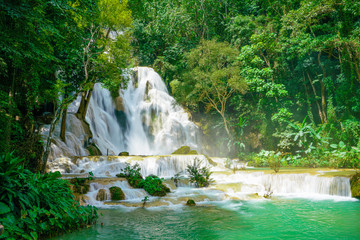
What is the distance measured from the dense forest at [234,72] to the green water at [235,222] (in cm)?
427

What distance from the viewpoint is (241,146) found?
2136 cm

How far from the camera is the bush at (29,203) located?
11.6ft

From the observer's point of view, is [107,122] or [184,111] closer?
[107,122]

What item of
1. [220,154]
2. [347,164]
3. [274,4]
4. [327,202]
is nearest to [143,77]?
[220,154]

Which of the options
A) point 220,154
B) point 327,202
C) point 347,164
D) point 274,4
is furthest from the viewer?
point 220,154

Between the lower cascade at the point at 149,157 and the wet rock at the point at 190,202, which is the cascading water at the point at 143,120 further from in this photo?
the wet rock at the point at 190,202

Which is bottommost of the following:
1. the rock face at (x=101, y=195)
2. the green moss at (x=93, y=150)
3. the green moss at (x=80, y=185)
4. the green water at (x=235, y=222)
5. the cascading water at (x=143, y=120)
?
the green water at (x=235, y=222)

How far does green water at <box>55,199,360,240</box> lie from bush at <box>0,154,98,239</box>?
550 millimetres

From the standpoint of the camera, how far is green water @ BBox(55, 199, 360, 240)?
5.08 metres

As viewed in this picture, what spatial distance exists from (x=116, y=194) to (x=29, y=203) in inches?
194

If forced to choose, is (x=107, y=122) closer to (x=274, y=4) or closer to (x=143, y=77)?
(x=143, y=77)

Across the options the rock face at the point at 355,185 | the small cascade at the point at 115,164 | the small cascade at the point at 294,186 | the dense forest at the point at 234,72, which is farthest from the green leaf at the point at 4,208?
the rock face at the point at 355,185

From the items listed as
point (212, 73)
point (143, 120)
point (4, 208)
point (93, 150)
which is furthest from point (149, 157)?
point (4, 208)

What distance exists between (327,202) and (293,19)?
13914 mm
